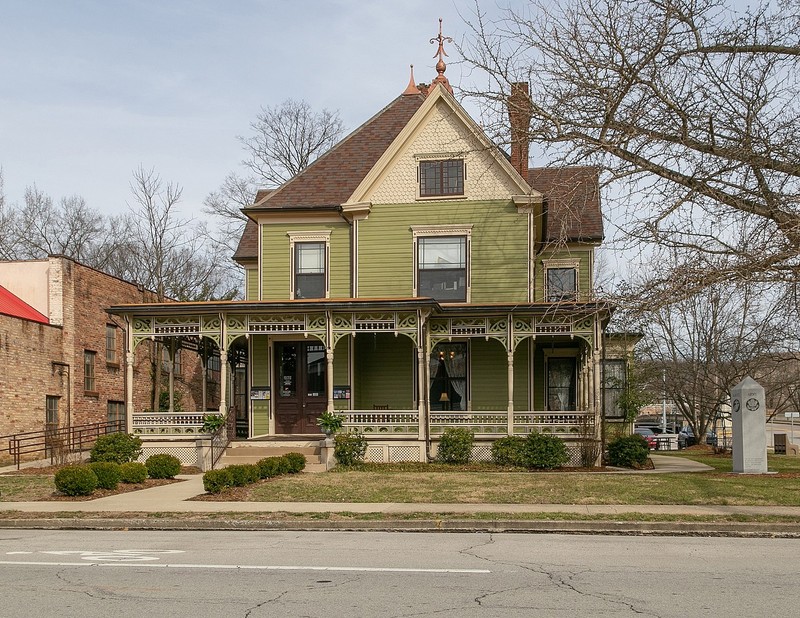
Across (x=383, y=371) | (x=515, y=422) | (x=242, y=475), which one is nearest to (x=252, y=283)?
(x=383, y=371)

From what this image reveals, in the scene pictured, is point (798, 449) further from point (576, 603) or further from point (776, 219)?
point (576, 603)

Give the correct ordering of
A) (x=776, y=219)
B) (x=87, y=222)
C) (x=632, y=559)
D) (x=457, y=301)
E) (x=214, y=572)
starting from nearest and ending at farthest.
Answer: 1. (x=214, y=572)
2. (x=632, y=559)
3. (x=776, y=219)
4. (x=457, y=301)
5. (x=87, y=222)

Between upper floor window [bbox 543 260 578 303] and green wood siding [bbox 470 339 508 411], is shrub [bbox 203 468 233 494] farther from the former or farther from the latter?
upper floor window [bbox 543 260 578 303]

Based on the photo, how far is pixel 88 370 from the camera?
112 ft

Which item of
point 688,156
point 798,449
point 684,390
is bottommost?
point 798,449

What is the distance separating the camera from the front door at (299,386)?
2736cm

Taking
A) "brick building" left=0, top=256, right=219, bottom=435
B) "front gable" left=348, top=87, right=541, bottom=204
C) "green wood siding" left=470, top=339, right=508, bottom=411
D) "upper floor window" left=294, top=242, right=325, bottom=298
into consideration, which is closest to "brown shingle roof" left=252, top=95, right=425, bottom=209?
"front gable" left=348, top=87, right=541, bottom=204

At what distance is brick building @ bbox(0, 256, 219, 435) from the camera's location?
2927 centimetres

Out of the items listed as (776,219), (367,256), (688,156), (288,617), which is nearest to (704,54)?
(688,156)

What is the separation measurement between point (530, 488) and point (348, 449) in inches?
266

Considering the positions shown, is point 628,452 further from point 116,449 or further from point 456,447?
point 116,449

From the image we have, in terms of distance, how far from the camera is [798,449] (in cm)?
4178

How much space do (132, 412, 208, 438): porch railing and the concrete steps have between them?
41.9 inches

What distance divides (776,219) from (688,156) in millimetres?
2175
